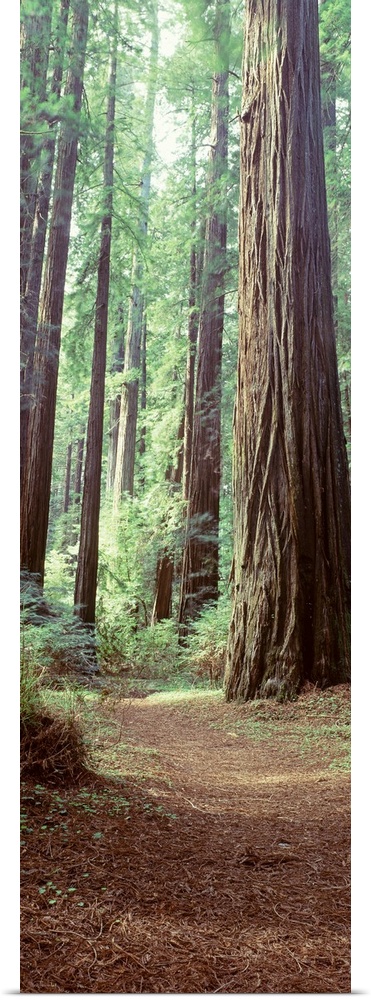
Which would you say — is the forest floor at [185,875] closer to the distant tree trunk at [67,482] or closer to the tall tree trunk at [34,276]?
the tall tree trunk at [34,276]

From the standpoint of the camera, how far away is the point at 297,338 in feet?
12.9

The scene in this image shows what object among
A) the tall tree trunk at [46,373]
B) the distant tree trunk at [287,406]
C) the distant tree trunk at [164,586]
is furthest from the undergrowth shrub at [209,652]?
the tall tree trunk at [46,373]

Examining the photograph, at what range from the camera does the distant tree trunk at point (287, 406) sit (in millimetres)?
3715

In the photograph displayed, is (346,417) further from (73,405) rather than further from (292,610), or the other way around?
(73,405)

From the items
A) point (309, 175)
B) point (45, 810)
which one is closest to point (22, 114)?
point (309, 175)

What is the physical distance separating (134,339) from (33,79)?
2.26 meters

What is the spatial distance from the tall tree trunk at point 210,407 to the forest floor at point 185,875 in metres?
2.24

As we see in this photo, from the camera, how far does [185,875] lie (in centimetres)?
183

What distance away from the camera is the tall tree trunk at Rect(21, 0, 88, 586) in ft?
13.1

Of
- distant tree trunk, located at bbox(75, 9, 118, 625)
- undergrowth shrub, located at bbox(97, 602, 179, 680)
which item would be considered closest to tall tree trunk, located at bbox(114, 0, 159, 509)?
distant tree trunk, located at bbox(75, 9, 118, 625)

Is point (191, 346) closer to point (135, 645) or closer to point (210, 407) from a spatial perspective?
point (210, 407)

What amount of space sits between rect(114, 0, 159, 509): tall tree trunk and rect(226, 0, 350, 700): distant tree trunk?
67 centimetres

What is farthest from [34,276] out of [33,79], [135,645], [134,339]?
[135,645]
